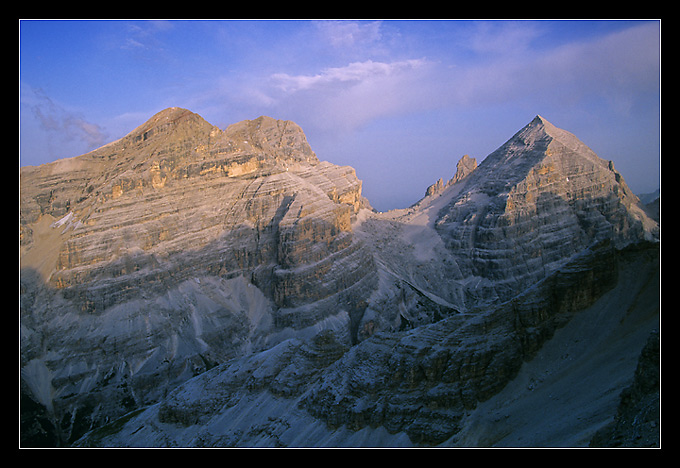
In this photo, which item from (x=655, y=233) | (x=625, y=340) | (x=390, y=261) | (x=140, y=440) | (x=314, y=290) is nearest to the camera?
(x=625, y=340)

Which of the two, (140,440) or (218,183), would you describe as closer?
(140,440)

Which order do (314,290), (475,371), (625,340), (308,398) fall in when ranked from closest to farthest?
(625,340)
(475,371)
(308,398)
(314,290)

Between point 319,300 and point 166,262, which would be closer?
point 166,262

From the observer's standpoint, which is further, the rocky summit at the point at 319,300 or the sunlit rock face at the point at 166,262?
the sunlit rock face at the point at 166,262

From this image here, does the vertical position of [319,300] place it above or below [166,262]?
below

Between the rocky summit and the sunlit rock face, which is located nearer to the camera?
the rocky summit

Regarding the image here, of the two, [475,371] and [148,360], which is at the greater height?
[475,371]
